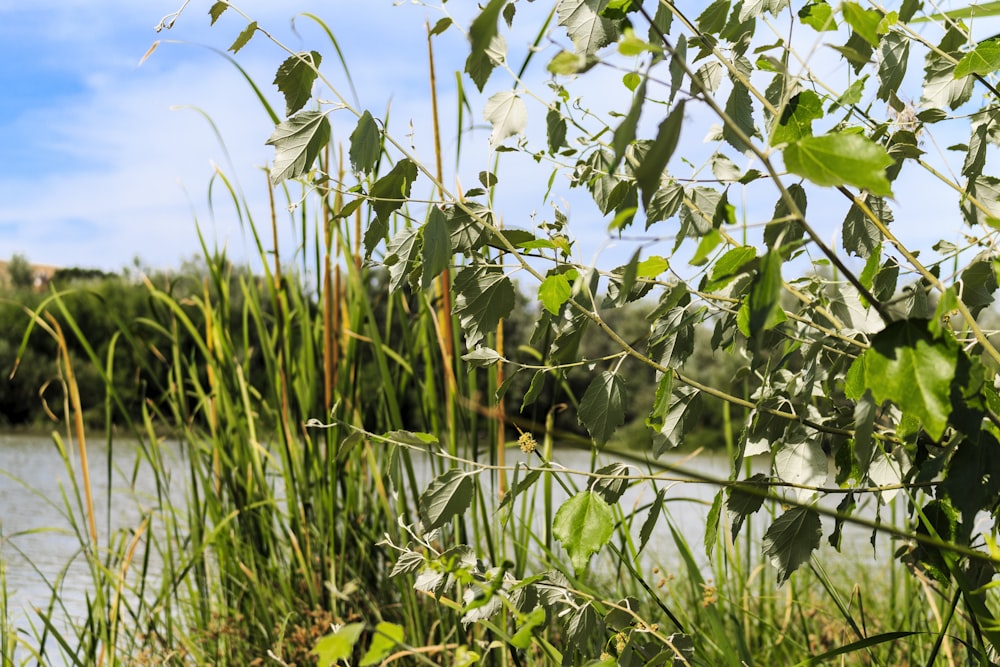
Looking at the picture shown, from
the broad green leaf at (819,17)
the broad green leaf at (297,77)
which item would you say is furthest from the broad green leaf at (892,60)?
the broad green leaf at (297,77)

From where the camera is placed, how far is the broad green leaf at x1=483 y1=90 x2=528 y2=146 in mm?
808

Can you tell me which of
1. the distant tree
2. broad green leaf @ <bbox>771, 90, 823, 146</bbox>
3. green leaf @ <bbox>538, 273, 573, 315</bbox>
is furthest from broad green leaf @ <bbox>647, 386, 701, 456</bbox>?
the distant tree

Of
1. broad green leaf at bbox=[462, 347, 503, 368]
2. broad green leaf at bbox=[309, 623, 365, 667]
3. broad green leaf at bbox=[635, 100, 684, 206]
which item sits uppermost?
broad green leaf at bbox=[635, 100, 684, 206]

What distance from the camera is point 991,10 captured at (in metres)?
0.94

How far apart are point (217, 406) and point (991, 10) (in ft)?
6.07

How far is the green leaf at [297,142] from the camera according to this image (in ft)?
2.36

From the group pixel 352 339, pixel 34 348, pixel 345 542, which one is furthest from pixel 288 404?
pixel 34 348

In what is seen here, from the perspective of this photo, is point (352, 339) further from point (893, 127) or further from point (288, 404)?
point (893, 127)

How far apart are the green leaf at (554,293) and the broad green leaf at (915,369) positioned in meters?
0.29

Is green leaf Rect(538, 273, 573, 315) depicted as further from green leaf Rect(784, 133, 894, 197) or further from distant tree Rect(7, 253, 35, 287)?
distant tree Rect(7, 253, 35, 287)

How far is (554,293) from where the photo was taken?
753mm

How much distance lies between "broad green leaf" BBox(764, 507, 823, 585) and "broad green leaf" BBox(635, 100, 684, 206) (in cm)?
46

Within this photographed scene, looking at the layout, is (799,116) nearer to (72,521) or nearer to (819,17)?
(819,17)

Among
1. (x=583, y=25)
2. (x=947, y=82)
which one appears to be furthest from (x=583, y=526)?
(x=947, y=82)
